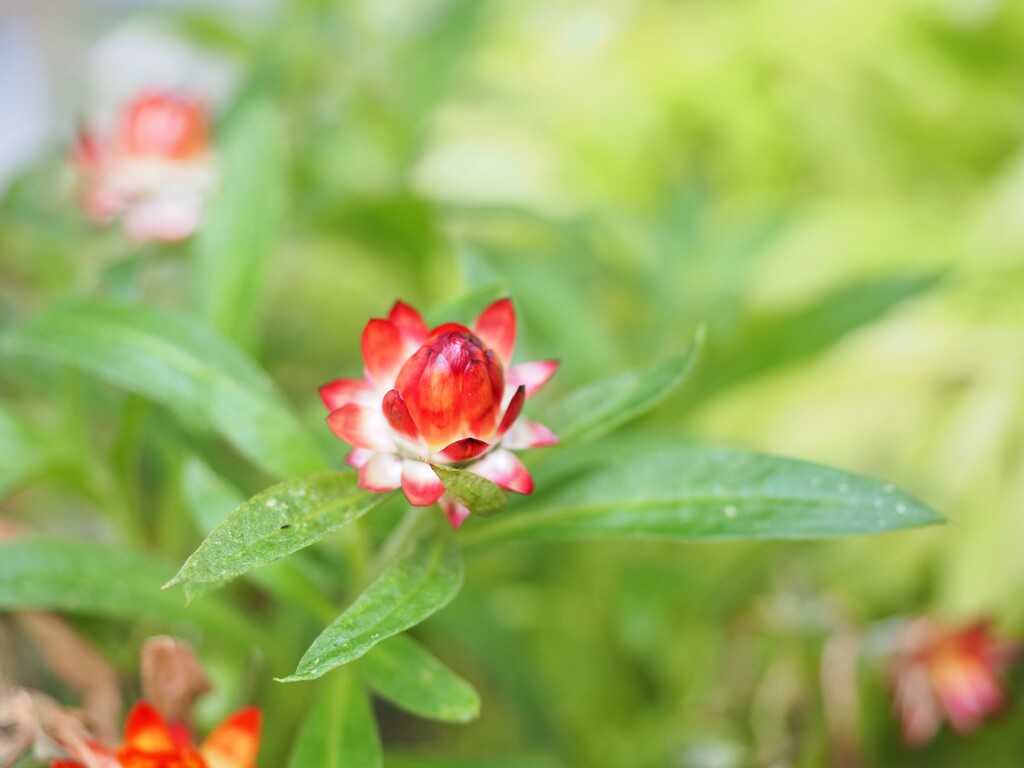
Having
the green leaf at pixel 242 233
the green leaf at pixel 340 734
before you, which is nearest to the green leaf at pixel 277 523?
the green leaf at pixel 340 734

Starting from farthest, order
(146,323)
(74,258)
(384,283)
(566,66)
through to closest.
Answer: (566,66) < (384,283) < (74,258) < (146,323)

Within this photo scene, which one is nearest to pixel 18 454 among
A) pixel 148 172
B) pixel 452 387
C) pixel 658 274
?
pixel 148 172

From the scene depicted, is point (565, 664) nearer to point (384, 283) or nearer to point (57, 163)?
point (384, 283)

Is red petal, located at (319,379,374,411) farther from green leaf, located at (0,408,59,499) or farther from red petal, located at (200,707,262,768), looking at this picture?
green leaf, located at (0,408,59,499)

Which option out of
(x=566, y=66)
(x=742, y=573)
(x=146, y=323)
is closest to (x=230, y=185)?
(x=146, y=323)

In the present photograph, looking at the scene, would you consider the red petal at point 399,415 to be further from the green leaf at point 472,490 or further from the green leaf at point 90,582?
the green leaf at point 90,582

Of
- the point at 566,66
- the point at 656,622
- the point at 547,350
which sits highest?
the point at 566,66

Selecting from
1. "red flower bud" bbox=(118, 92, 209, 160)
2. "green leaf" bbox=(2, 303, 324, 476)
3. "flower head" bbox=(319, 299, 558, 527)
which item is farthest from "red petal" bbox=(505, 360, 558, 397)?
"red flower bud" bbox=(118, 92, 209, 160)
